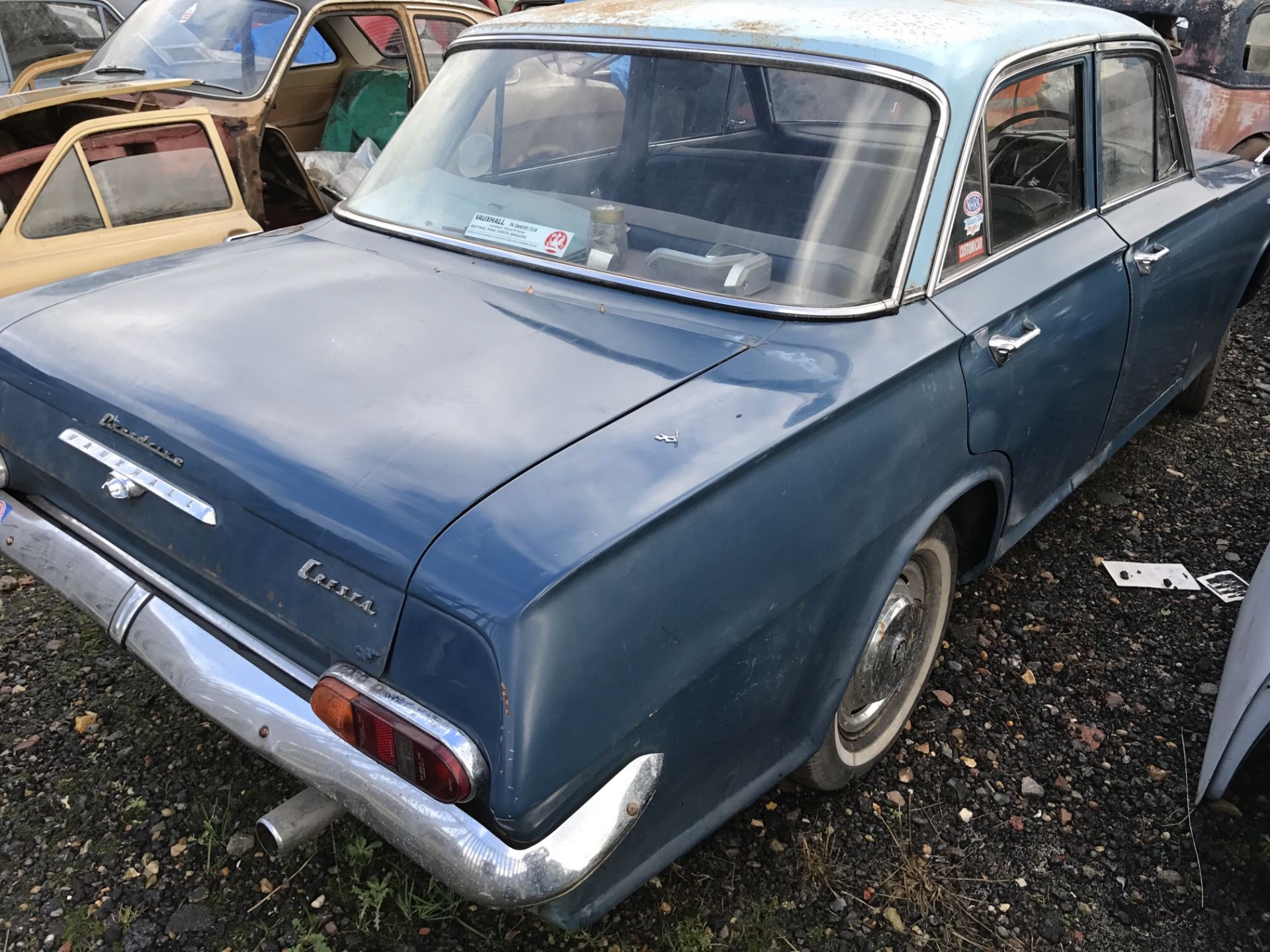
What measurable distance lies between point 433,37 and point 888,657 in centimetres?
504

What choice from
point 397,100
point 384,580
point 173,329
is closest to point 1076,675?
point 384,580

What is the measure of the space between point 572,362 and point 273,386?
563mm

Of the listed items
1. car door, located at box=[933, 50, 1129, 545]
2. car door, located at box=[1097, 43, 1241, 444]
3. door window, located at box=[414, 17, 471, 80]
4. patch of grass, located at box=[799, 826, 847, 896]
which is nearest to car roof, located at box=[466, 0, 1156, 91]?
car door, located at box=[933, 50, 1129, 545]

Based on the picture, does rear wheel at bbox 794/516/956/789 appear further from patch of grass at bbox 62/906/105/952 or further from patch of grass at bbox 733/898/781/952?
patch of grass at bbox 62/906/105/952

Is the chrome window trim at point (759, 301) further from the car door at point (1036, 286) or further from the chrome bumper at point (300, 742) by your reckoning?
the chrome bumper at point (300, 742)

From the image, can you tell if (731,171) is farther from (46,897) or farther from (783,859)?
(46,897)

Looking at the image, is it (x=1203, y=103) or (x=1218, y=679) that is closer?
(x=1218, y=679)

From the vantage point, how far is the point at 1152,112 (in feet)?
11.0

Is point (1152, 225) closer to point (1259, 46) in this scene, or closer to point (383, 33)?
point (1259, 46)

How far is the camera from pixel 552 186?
2.51 metres

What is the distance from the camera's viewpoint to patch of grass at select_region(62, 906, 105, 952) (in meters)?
2.07

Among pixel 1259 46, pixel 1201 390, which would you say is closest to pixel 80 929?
pixel 1201 390

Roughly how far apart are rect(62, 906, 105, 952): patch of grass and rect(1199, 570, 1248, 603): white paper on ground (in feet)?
10.9

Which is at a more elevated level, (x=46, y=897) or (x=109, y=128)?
(x=109, y=128)
